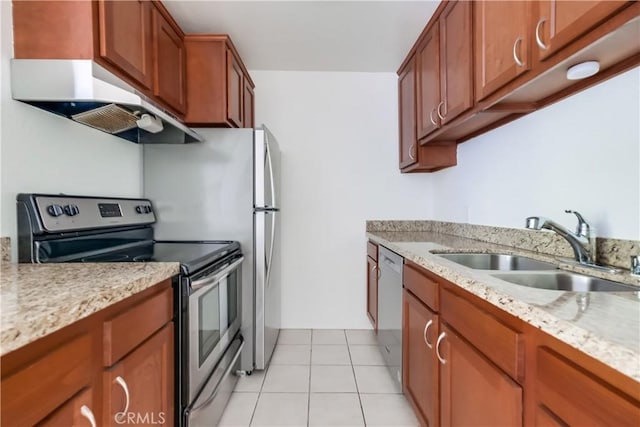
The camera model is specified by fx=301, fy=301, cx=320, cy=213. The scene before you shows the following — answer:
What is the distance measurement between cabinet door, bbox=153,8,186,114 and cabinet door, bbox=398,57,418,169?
1.69 meters

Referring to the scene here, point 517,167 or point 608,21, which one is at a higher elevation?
point 608,21

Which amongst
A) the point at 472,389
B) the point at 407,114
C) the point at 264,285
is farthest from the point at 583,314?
the point at 407,114

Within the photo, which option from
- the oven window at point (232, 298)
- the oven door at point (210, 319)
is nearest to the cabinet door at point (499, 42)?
the oven door at point (210, 319)

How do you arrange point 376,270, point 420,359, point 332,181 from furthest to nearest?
1. point 332,181
2. point 376,270
3. point 420,359

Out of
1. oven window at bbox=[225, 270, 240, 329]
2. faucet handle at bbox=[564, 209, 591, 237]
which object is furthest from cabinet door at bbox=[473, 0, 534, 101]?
oven window at bbox=[225, 270, 240, 329]

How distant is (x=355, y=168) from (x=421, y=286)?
1.70m

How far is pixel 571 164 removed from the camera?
1.34 metres

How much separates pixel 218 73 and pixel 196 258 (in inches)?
55.8

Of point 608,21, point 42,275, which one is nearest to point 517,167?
point 608,21

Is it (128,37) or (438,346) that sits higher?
(128,37)

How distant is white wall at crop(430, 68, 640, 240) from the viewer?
3.56 feet

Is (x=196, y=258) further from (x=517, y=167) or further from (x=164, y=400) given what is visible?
(x=517, y=167)

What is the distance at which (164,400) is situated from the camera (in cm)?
110

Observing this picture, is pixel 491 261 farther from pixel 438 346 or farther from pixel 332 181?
pixel 332 181
